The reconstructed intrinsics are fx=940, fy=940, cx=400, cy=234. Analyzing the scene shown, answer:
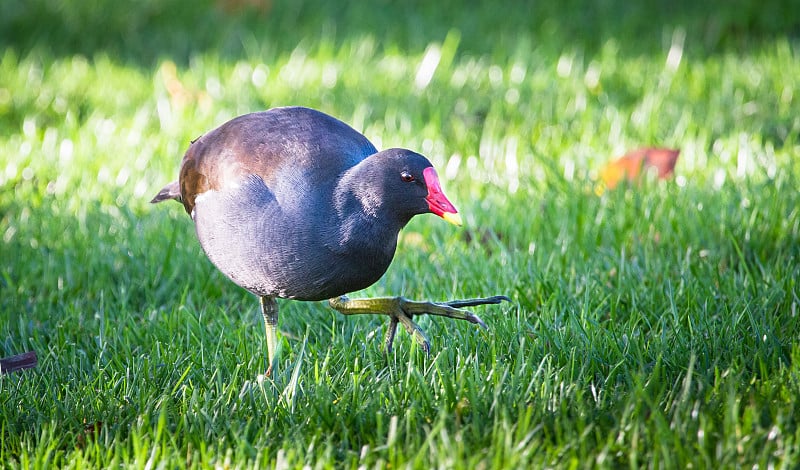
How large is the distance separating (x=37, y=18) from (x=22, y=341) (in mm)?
4265

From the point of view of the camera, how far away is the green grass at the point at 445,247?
7.47 feet

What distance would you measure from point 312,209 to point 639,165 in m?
1.96

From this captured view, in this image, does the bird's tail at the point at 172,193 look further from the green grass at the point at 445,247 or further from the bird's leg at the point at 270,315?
the bird's leg at the point at 270,315

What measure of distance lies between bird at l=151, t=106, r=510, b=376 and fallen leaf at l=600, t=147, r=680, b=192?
1527mm

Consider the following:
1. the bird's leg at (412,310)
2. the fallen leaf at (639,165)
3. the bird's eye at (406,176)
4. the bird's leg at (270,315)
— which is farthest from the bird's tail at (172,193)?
the fallen leaf at (639,165)

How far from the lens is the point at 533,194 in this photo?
13.3 ft

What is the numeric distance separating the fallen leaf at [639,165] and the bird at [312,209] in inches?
60.1

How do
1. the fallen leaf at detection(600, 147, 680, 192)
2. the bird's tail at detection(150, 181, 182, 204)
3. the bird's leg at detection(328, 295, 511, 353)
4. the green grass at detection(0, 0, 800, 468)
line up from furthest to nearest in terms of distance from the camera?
the fallen leaf at detection(600, 147, 680, 192)
the bird's tail at detection(150, 181, 182, 204)
the bird's leg at detection(328, 295, 511, 353)
the green grass at detection(0, 0, 800, 468)

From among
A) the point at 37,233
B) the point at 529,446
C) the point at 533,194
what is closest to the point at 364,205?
the point at 529,446

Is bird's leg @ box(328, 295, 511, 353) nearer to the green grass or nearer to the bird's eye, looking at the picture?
the green grass

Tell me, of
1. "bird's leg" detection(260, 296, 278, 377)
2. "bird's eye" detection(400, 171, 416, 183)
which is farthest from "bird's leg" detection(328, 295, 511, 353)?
"bird's eye" detection(400, 171, 416, 183)

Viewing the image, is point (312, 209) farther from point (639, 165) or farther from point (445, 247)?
point (639, 165)

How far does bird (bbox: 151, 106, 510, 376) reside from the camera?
2.56m

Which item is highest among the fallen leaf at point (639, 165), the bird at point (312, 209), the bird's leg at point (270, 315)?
the fallen leaf at point (639, 165)
